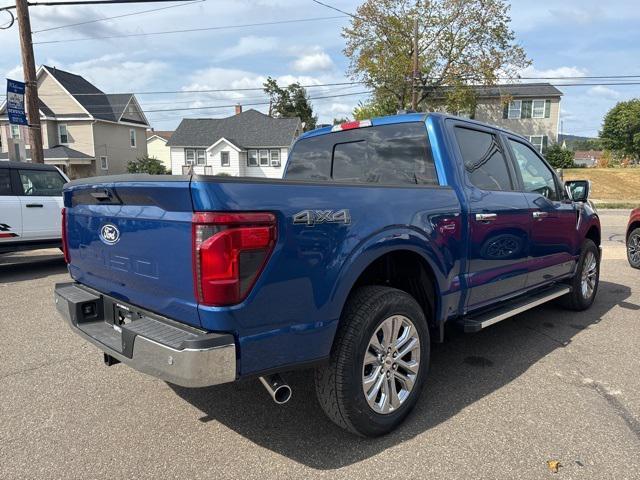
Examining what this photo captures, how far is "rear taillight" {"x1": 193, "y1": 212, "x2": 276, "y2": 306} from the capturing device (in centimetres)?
→ 216

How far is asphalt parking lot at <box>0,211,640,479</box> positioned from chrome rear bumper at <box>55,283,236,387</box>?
62 cm

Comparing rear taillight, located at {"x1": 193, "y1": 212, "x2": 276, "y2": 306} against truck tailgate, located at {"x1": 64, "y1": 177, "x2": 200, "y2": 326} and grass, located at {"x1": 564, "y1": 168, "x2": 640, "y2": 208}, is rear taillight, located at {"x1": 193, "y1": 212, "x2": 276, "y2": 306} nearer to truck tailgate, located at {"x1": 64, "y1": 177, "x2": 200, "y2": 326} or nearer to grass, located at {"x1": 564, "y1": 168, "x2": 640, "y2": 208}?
truck tailgate, located at {"x1": 64, "y1": 177, "x2": 200, "y2": 326}

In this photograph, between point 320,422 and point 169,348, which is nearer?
point 169,348

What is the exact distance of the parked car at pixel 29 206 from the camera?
747 cm

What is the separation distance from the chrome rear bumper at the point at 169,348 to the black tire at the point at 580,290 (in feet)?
14.6

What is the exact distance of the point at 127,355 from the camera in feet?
8.18

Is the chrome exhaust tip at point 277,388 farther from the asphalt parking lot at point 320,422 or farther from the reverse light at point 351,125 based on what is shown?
the reverse light at point 351,125

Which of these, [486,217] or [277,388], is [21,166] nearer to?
[277,388]

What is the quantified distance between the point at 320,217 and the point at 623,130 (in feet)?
216

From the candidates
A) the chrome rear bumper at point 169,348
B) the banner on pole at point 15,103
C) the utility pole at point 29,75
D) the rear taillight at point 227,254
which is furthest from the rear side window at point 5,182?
the rear taillight at point 227,254

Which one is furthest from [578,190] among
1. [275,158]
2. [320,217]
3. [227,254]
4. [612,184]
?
[275,158]

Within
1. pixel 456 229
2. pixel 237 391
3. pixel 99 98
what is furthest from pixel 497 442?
pixel 99 98

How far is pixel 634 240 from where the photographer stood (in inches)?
316

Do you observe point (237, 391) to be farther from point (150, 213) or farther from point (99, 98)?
point (99, 98)
